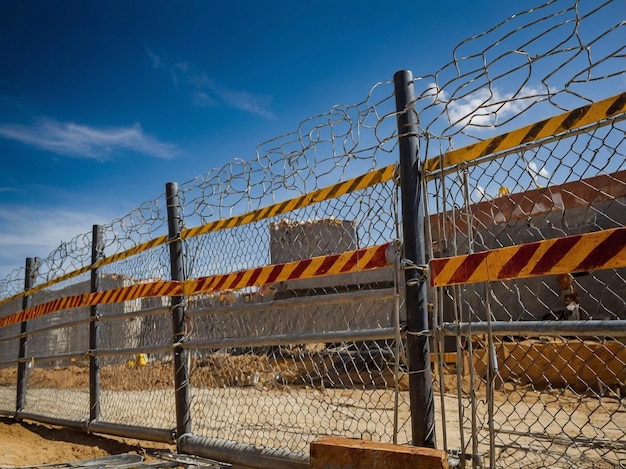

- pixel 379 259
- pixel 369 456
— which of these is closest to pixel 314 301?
pixel 379 259

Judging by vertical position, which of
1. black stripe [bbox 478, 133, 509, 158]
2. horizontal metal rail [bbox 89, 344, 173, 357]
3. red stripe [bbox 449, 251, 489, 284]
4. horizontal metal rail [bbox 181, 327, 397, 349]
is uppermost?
black stripe [bbox 478, 133, 509, 158]

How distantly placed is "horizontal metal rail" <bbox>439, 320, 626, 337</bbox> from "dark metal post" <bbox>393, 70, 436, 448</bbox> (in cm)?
17

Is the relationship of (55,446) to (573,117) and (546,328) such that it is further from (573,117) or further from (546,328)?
(573,117)

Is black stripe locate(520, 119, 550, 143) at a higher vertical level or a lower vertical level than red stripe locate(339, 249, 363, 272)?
higher

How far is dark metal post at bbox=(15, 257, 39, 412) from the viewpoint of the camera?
750cm

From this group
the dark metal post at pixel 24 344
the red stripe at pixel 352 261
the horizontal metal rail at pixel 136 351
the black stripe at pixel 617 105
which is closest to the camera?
the black stripe at pixel 617 105

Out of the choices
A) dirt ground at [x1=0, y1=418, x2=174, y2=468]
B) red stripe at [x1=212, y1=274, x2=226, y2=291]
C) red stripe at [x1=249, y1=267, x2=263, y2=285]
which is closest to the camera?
red stripe at [x1=249, y1=267, x2=263, y2=285]

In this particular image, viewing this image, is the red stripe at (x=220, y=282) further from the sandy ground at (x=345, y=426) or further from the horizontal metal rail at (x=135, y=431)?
the horizontal metal rail at (x=135, y=431)

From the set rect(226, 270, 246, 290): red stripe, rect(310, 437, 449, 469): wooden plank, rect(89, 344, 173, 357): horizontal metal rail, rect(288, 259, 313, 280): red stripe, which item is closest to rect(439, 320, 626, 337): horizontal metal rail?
rect(310, 437, 449, 469): wooden plank

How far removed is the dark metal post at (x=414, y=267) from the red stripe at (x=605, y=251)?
2.94ft

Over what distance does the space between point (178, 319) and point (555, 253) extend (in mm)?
3479

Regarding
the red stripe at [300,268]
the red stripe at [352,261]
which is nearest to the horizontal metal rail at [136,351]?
the red stripe at [300,268]

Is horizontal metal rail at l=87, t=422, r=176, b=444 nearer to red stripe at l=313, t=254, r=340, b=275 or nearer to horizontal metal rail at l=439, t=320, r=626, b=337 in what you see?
red stripe at l=313, t=254, r=340, b=275

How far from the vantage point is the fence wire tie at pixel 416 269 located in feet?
9.03
